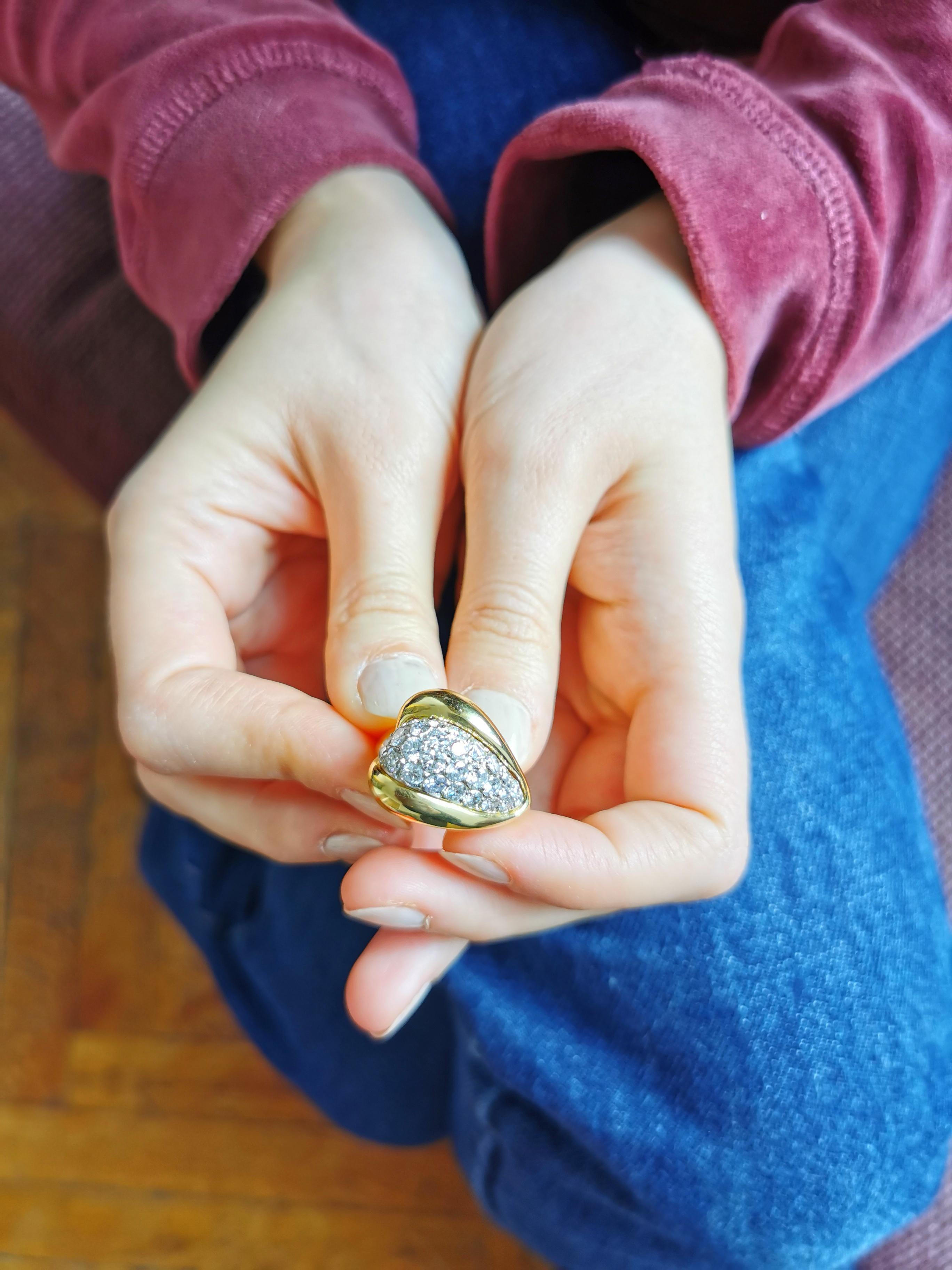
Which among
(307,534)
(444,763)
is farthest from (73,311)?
(444,763)

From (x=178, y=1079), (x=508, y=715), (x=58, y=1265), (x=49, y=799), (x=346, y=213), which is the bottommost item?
(x=58, y=1265)

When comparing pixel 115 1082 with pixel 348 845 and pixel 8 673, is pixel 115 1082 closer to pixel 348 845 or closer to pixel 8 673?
pixel 8 673

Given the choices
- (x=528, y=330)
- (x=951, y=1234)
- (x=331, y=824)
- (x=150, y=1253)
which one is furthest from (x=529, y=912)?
(x=150, y=1253)

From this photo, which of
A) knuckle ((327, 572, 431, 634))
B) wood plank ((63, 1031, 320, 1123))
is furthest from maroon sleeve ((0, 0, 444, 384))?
wood plank ((63, 1031, 320, 1123))

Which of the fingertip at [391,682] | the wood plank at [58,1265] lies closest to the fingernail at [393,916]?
the fingertip at [391,682]

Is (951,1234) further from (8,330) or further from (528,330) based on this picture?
(8,330)

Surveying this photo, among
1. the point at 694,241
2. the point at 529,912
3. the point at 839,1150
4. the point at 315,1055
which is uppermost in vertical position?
the point at 694,241

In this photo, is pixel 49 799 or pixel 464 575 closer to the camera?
pixel 464 575

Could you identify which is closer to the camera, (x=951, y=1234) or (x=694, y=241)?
(x=694, y=241)
